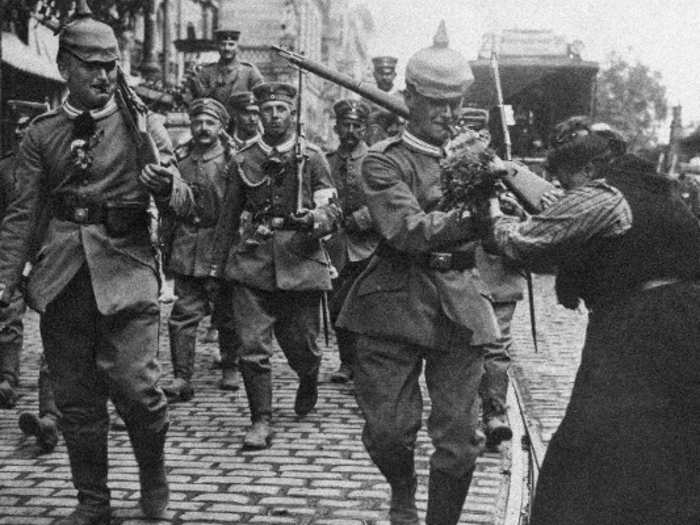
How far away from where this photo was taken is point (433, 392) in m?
5.39

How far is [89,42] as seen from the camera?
569 centimetres

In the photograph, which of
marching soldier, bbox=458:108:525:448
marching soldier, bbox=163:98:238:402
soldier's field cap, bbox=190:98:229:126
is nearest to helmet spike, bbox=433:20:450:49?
marching soldier, bbox=458:108:525:448

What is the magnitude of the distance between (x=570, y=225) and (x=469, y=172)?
659mm

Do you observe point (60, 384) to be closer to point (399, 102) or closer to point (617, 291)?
point (399, 102)

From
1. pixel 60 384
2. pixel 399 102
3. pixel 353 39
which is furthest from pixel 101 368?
pixel 353 39

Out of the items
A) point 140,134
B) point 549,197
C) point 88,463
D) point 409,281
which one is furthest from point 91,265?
point 549,197

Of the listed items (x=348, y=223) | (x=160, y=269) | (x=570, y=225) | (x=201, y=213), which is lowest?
(x=348, y=223)

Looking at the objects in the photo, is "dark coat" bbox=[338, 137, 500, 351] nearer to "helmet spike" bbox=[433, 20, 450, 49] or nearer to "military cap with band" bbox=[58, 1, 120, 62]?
"helmet spike" bbox=[433, 20, 450, 49]

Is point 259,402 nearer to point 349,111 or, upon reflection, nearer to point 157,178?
point 157,178

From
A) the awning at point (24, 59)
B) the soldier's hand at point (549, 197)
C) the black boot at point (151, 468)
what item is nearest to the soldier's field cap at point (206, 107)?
the black boot at point (151, 468)

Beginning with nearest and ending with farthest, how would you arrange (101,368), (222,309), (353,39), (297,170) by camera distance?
(101,368) → (297,170) → (222,309) → (353,39)

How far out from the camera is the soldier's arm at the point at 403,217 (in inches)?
197

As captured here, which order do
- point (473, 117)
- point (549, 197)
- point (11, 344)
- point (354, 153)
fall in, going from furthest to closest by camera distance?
point (354, 153)
point (11, 344)
point (473, 117)
point (549, 197)

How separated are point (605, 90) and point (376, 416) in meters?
64.8
